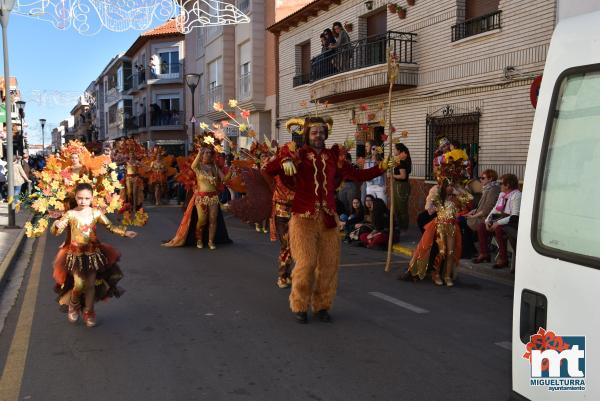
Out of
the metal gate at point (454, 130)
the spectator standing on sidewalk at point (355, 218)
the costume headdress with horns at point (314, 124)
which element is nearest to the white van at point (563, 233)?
the costume headdress with horns at point (314, 124)

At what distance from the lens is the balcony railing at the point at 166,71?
44.1 metres

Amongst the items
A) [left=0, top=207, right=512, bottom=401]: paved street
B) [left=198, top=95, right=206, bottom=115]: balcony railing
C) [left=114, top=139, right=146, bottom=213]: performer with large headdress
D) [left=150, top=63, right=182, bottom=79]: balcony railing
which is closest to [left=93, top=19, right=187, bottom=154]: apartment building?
[left=150, top=63, right=182, bottom=79]: balcony railing

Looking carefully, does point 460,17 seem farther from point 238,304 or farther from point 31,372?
point 31,372

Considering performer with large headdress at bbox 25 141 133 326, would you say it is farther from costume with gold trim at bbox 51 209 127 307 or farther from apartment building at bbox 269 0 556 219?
apartment building at bbox 269 0 556 219

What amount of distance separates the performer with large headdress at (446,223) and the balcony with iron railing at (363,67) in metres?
6.41

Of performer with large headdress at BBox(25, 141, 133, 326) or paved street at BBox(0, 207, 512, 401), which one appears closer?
paved street at BBox(0, 207, 512, 401)

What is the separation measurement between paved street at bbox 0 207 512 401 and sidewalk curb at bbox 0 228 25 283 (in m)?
0.54

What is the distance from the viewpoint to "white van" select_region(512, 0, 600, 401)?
7.48ft

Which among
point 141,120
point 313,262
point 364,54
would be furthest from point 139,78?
point 313,262

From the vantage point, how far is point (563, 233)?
2441mm

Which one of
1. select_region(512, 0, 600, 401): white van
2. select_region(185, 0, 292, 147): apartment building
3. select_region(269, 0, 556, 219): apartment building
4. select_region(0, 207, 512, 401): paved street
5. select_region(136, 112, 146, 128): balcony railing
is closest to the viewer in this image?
select_region(512, 0, 600, 401): white van

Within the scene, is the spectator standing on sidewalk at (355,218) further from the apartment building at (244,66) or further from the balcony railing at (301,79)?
the balcony railing at (301,79)

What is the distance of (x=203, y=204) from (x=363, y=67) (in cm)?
679

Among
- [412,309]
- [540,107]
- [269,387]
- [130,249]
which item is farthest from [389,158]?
[130,249]
